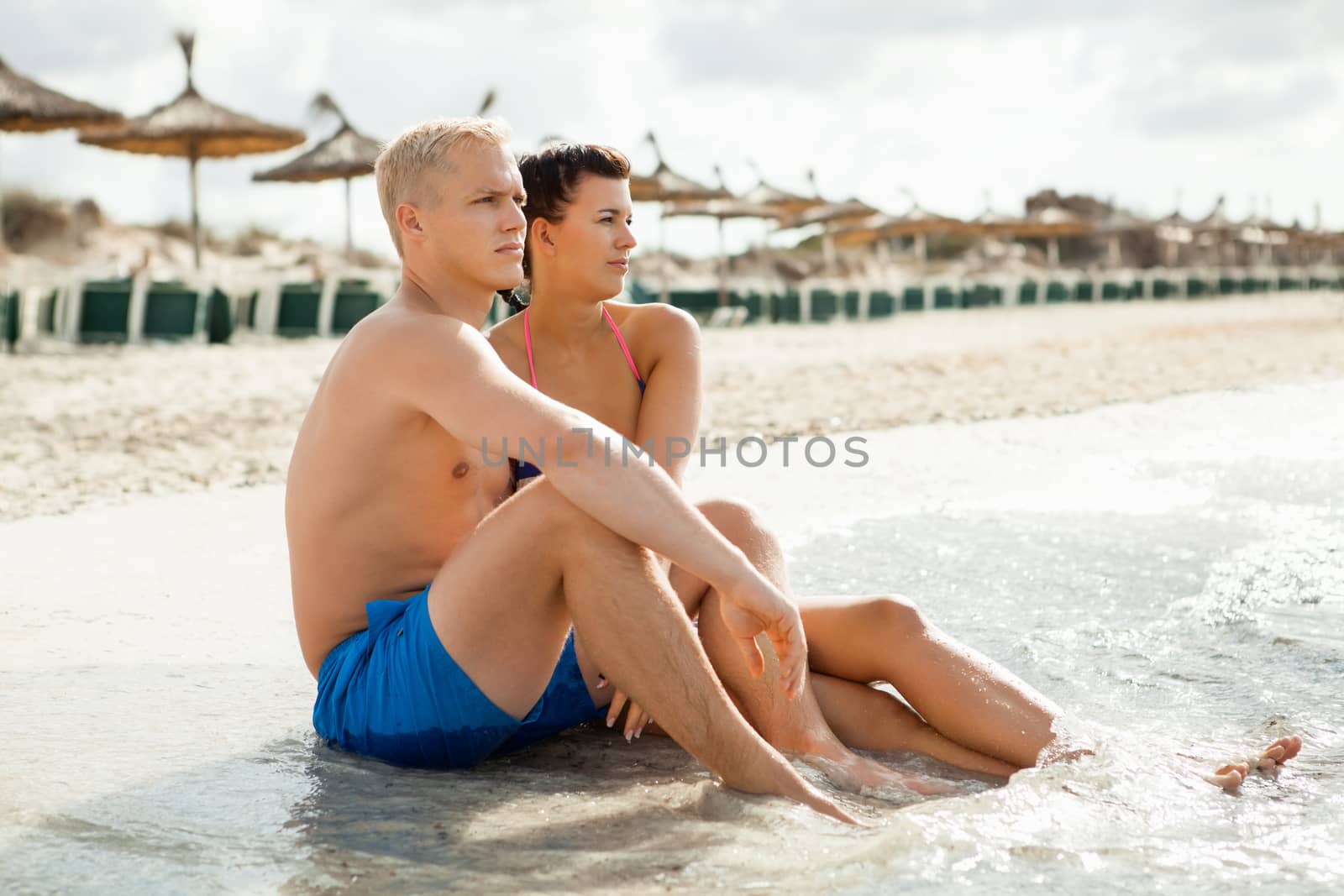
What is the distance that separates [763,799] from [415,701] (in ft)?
1.78

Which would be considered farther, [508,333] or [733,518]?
[508,333]

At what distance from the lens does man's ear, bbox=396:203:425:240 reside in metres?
1.96

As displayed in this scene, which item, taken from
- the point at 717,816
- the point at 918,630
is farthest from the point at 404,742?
the point at 918,630

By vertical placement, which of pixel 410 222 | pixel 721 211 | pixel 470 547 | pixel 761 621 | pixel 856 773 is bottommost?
pixel 856 773

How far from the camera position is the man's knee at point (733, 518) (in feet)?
6.75

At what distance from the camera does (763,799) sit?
176cm

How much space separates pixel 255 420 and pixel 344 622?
18.9ft

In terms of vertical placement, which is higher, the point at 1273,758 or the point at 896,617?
the point at 896,617

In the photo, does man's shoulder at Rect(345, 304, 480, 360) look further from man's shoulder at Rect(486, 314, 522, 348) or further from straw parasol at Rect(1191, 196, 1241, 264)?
straw parasol at Rect(1191, 196, 1241, 264)

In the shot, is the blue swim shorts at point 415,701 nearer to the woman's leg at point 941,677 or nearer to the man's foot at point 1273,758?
the woman's leg at point 941,677

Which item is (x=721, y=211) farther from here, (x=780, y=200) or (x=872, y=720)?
(x=872, y=720)

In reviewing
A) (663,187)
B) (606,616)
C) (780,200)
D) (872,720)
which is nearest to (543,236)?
(606,616)

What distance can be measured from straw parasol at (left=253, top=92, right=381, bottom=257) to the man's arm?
51.0 feet

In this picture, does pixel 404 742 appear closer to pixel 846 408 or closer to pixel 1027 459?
pixel 1027 459
